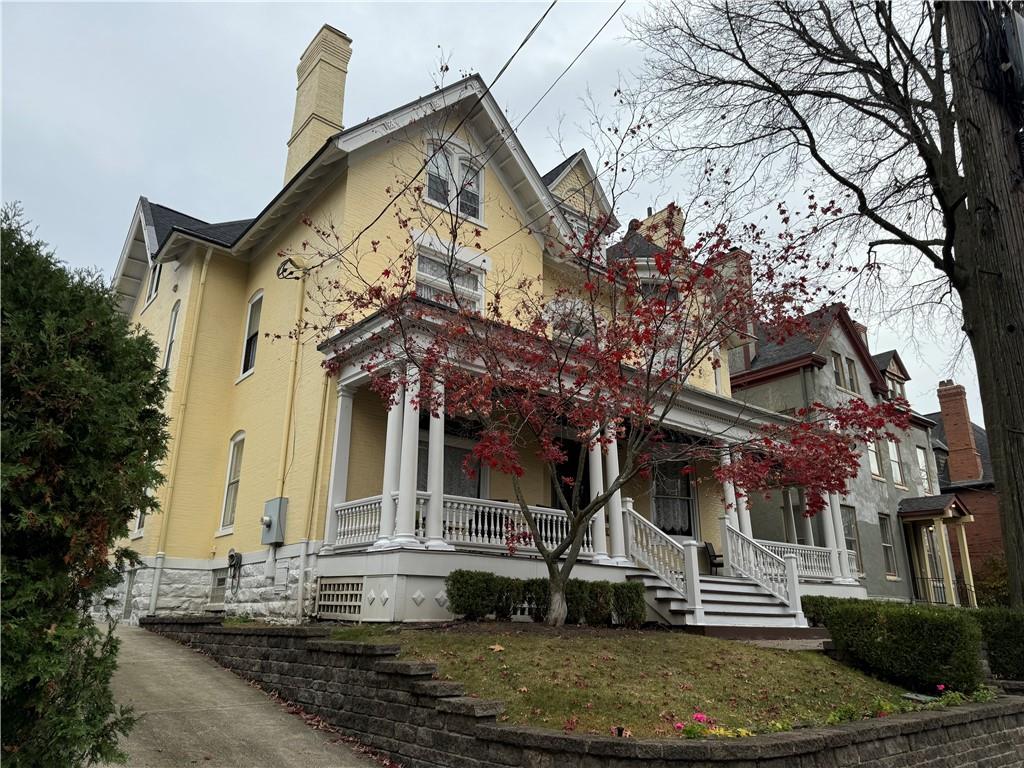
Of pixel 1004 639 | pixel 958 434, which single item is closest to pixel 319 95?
pixel 1004 639

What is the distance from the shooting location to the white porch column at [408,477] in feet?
32.9

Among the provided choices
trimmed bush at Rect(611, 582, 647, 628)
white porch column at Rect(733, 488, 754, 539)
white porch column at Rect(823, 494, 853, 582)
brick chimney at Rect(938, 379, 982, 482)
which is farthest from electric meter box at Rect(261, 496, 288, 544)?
brick chimney at Rect(938, 379, 982, 482)

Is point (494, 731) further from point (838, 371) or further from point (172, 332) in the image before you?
point (838, 371)

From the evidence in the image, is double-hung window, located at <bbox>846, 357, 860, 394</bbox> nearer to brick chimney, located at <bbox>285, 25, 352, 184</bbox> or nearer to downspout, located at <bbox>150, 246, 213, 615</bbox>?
brick chimney, located at <bbox>285, 25, 352, 184</bbox>

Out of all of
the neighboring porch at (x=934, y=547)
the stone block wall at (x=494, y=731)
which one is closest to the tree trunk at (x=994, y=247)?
the stone block wall at (x=494, y=731)

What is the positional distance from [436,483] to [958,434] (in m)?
27.3

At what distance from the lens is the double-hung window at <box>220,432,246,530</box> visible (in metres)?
14.7

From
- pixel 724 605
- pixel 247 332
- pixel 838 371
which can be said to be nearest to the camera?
pixel 724 605

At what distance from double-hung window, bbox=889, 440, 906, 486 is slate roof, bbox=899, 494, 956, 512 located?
717 millimetres

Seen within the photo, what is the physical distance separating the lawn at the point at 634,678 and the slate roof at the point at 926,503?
17.7 metres

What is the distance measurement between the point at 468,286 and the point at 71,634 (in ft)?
38.0

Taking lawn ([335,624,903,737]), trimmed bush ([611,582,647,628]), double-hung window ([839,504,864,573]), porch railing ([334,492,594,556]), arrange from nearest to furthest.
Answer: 1. lawn ([335,624,903,737])
2. porch railing ([334,492,594,556])
3. trimmed bush ([611,582,647,628])
4. double-hung window ([839,504,864,573])

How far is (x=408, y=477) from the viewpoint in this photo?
33.8 ft

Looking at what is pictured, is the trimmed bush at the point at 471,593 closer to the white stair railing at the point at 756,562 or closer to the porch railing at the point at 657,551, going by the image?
the porch railing at the point at 657,551
